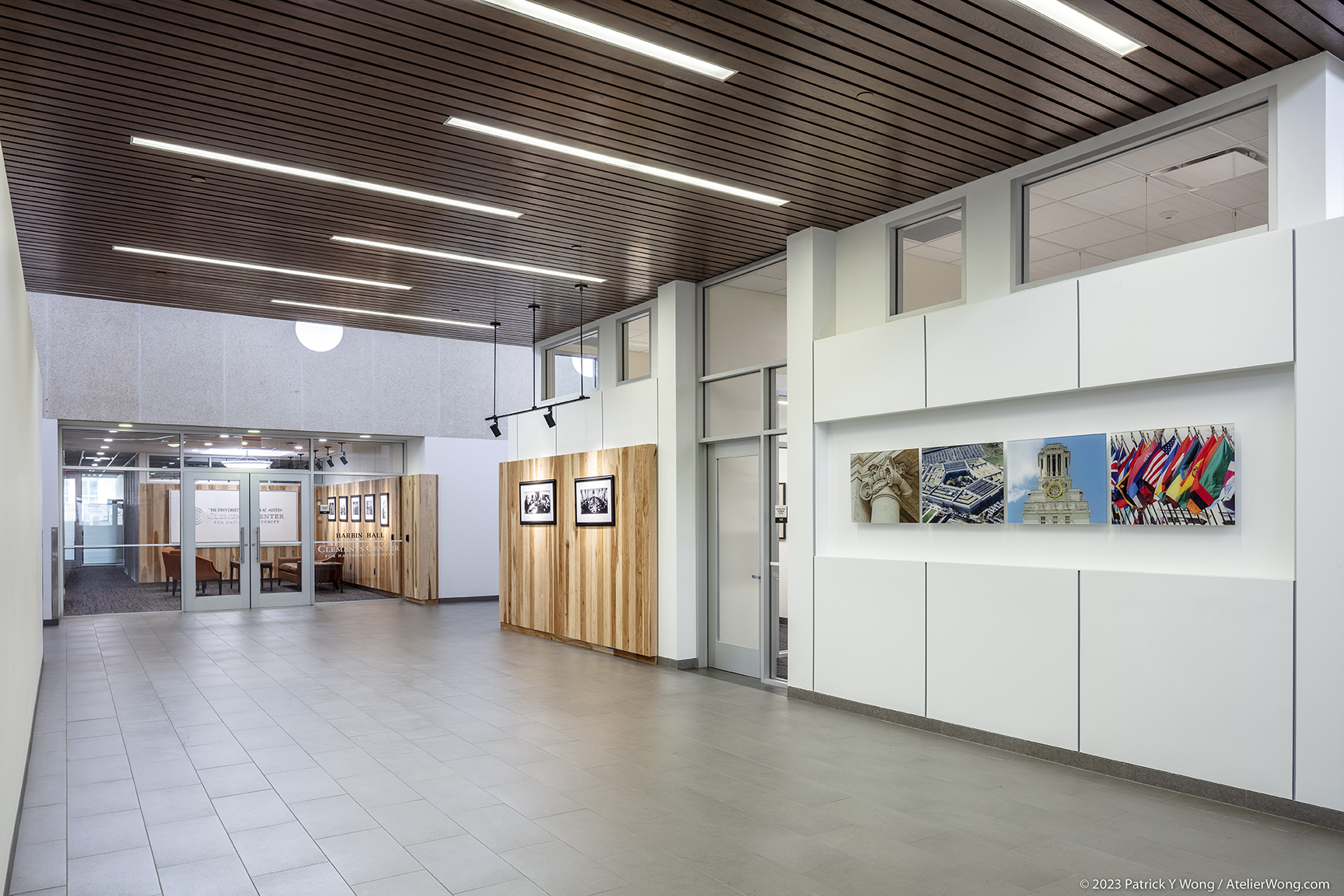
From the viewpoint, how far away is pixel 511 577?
39.6 ft

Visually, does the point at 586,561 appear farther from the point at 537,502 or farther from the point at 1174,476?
the point at 1174,476

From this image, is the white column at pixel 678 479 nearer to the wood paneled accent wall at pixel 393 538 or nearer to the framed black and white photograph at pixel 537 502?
the framed black and white photograph at pixel 537 502

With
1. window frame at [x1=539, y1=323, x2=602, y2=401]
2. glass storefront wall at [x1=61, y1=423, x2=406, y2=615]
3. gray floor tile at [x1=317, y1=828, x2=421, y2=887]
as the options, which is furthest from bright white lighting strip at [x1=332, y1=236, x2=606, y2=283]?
glass storefront wall at [x1=61, y1=423, x2=406, y2=615]

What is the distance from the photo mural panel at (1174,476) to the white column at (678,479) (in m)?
4.46

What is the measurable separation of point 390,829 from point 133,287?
7.04 m

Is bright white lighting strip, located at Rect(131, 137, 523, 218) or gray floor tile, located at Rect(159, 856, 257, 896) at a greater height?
bright white lighting strip, located at Rect(131, 137, 523, 218)

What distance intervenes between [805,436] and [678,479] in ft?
6.23

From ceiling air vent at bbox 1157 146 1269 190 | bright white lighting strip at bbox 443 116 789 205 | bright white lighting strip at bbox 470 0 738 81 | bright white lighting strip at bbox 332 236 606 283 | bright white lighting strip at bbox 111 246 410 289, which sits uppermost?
bright white lighting strip at bbox 470 0 738 81

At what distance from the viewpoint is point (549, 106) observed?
522 centimetres

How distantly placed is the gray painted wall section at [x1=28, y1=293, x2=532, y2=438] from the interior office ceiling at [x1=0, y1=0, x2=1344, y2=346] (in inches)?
241

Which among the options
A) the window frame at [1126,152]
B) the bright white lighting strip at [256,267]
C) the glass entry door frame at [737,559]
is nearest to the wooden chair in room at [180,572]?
the bright white lighting strip at [256,267]

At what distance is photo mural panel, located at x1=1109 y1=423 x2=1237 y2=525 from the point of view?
16.0 ft

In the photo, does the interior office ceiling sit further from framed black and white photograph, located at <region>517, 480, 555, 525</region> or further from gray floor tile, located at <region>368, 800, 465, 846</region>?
framed black and white photograph, located at <region>517, 480, 555, 525</region>

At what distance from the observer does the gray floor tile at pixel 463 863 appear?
3.77 metres
